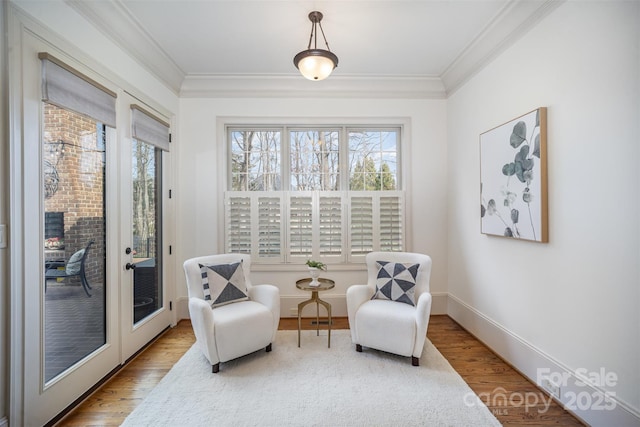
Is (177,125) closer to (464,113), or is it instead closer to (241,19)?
(241,19)

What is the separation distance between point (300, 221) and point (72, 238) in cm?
211

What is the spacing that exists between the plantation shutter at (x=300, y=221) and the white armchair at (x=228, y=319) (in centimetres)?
84

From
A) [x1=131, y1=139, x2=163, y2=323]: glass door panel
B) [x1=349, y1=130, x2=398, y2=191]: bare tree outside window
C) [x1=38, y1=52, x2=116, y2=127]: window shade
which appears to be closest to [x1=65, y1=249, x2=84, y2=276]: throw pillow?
[x1=131, y1=139, x2=163, y2=323]: glass door panel

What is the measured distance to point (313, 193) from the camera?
3457mm

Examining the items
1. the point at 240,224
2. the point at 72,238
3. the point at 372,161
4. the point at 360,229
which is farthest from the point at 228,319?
the point at 372,161

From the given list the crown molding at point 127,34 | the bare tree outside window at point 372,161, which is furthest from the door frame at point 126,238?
the bare tree outside window at point 372,161

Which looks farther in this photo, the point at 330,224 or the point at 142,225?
the point at 330,224

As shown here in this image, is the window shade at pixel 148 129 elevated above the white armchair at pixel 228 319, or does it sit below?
above

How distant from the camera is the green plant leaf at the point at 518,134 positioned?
2.19 m

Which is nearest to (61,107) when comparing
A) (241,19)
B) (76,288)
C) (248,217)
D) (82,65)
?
(82,65)

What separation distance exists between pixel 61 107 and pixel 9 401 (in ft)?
5.67

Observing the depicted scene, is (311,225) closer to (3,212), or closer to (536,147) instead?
(536,147)

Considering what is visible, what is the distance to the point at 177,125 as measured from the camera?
3375 millimetres

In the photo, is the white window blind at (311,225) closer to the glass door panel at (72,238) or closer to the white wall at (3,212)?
the glass door panel at (72,238)
